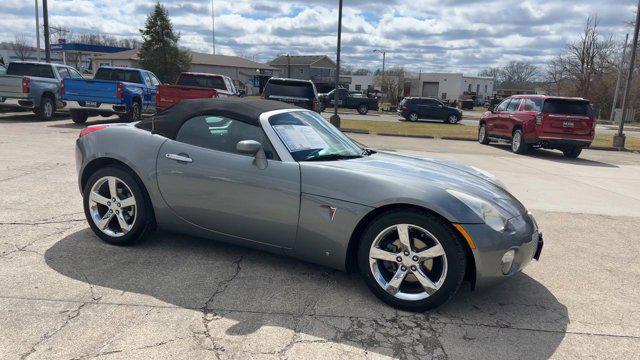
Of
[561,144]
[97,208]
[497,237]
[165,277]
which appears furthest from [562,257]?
[561,144]

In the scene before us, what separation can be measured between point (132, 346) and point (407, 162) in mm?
2597

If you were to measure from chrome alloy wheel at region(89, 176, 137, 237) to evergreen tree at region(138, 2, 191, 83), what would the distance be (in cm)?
4792

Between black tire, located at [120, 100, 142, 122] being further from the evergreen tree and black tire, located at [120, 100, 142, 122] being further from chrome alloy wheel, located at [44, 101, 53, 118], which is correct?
the evergreen tree

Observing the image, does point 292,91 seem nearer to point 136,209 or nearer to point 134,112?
point 134,112

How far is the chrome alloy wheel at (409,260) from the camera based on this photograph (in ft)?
10.8

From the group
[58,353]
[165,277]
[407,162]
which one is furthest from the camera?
[407,162]

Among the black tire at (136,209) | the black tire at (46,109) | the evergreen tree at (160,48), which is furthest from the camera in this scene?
the evergreen tree at (160,48)

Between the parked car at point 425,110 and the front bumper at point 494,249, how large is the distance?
2677cm

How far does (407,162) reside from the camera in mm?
4105

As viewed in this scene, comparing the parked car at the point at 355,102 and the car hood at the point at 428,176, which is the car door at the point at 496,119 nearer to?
the car hood at the point at 428,176

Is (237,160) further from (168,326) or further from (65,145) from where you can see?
(65,145)

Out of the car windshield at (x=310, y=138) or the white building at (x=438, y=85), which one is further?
the white building at (x=438, y=85)

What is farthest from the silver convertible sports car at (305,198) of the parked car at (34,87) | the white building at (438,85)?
the white building at (438,85)

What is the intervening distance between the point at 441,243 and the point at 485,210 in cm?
42
